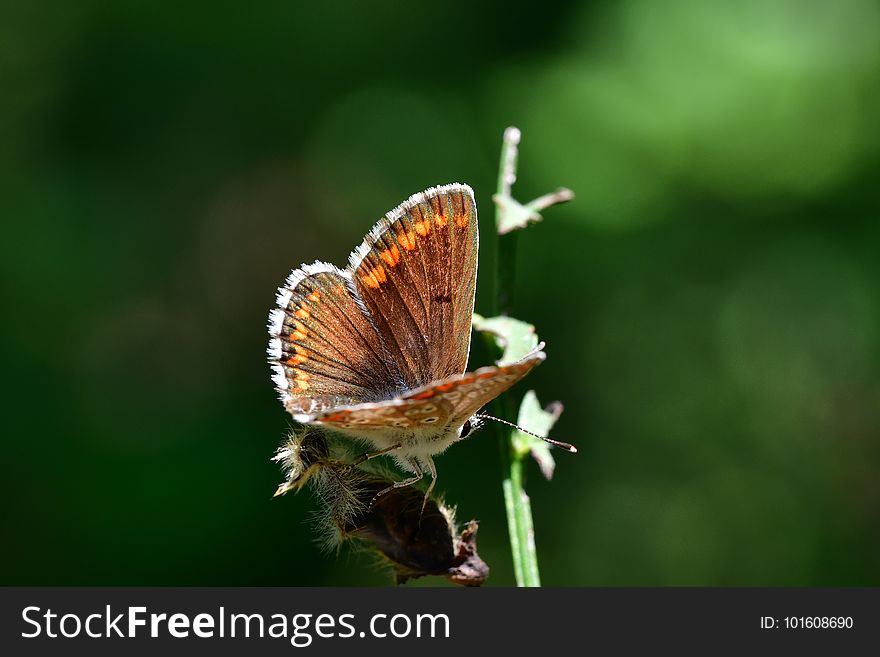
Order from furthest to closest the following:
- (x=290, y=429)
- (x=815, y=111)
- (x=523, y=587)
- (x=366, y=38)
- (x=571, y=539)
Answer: (x=366, y=38) → (x=571, y=539) → (x=815, y=111) → (x=290, y=429) → (x=523, y=587)

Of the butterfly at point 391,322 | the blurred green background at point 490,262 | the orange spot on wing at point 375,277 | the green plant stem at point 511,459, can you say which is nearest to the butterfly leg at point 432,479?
the butterfly at point 391,322

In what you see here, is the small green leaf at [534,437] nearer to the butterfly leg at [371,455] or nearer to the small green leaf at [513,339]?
the small green leaf at [513,339]

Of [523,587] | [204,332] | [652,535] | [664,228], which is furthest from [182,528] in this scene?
[523,587]

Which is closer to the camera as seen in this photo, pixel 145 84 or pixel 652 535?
pixel 652 535

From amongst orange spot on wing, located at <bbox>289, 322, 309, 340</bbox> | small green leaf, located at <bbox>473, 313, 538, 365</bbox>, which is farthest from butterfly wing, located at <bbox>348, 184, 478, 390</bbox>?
small green leaf, located at <bbox>473, 313, 538, 365</bbox>

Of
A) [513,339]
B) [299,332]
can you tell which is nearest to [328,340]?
[299,332]

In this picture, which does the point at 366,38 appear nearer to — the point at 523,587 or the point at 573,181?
the point at 573,181

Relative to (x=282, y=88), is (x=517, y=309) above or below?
below
